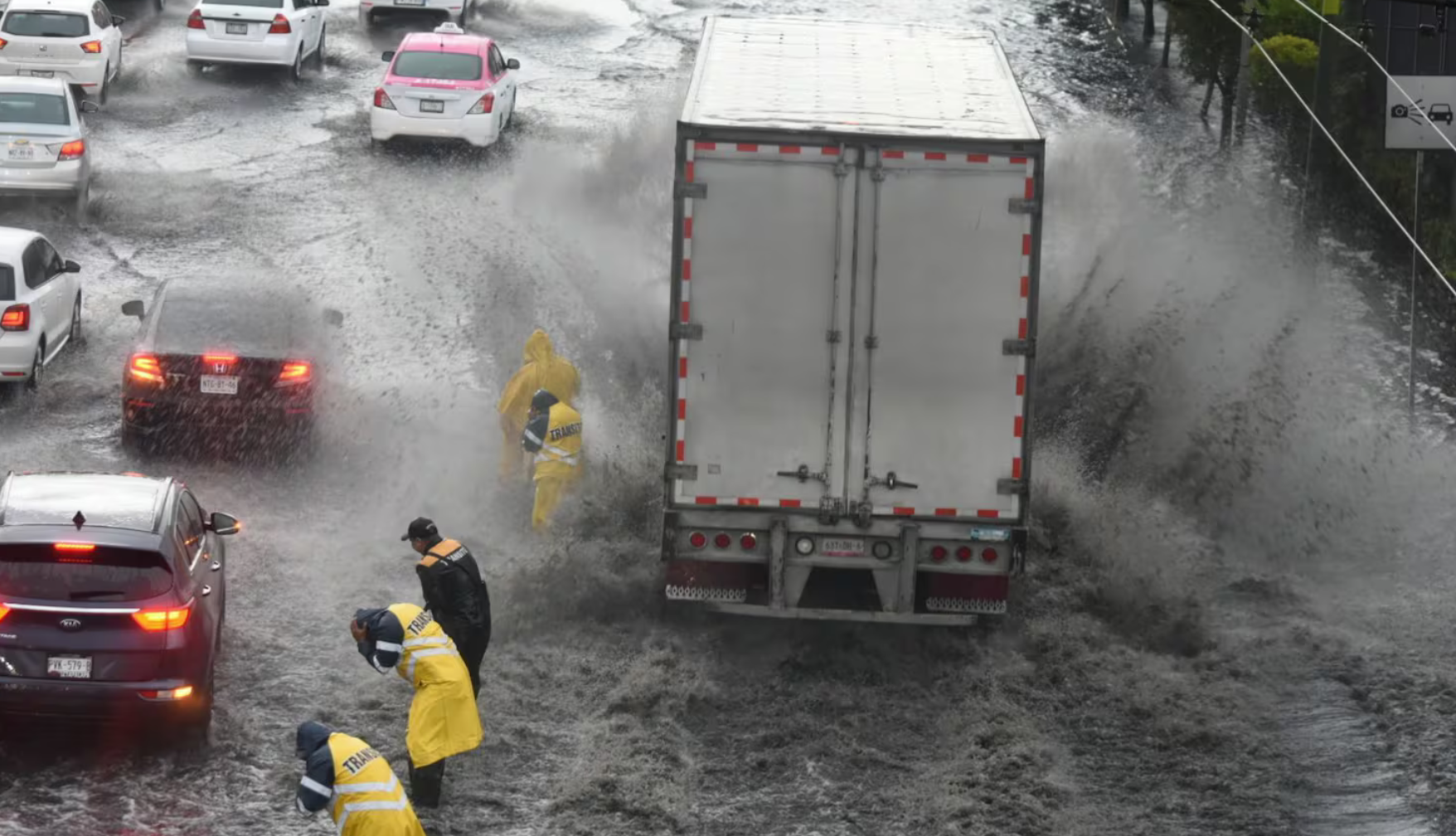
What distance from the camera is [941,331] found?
42.2 feet

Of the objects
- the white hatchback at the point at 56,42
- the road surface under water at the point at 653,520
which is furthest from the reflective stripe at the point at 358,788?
the white hatchback at the point at 56,42

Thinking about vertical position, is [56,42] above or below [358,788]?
below

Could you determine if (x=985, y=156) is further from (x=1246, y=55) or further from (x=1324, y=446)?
(x=1246, y=55)

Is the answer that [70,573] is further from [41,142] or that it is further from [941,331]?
[41,142]

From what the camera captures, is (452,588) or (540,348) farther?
(540,348)

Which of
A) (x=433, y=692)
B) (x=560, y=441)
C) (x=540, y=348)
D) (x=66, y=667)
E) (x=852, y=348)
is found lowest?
(x=560, y=441)

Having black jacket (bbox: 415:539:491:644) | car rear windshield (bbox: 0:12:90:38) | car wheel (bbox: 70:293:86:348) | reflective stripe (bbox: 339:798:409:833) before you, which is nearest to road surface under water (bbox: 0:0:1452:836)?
car wheel (bbox: 70:293:86:348)

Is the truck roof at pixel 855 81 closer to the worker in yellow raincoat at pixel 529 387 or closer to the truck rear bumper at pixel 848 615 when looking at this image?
the worker in yellow raincoat at pixel 529 387

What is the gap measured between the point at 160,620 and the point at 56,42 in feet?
61.2

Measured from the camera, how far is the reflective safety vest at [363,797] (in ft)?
28.8

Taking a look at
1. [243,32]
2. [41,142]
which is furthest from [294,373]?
[243,32]

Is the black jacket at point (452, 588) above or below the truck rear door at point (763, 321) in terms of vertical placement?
below

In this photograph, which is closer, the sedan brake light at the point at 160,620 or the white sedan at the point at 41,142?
the sedan brake light at the point at 160,620

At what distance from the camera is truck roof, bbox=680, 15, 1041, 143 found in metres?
13.1
